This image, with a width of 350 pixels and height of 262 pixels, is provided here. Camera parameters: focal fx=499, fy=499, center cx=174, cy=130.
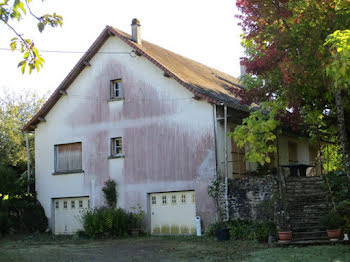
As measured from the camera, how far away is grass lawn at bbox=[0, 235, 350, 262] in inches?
502

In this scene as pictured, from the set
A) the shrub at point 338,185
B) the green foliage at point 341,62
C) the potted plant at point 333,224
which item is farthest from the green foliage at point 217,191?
the green foliage at point 341,62

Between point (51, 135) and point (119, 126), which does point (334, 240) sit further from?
point (51, 135)

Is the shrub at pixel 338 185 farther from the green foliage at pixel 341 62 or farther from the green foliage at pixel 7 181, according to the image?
the green foliage at pixel 7 181

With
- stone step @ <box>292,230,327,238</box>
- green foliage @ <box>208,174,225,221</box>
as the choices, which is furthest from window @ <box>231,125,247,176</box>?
stone step @ <box>292,230,327,238</box>

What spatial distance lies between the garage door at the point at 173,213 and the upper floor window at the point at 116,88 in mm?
4786

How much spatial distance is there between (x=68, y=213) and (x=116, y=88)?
616cm

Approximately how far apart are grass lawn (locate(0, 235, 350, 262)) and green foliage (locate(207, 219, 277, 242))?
60cm

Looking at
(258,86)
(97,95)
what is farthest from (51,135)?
(258,86)

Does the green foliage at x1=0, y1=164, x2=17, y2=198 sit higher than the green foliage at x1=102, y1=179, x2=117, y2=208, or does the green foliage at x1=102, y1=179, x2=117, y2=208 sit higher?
the green foliage at x1=0, y1=164, x2=17, y2=198

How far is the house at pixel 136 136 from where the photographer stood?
64.9ft

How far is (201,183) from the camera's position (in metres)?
19.5

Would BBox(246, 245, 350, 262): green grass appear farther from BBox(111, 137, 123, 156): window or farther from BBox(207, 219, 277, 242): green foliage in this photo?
BBox(111, 137, 123, 156): window

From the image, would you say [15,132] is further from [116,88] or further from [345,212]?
[345,212]

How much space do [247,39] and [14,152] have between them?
23.2m
